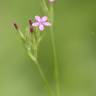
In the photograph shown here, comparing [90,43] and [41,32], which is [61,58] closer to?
[90,43]

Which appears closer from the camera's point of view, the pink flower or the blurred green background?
the pink flower

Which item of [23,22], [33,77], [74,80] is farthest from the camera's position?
[23,22]

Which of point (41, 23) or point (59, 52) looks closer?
point (41, 23)

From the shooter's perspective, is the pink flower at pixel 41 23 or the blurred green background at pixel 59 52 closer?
the pink flower at pixel 41 23

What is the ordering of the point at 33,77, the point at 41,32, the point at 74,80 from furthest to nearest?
the point at 33,77, the point at 74,80, the point at 41,32

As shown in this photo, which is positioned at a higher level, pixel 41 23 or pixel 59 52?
pixel 41 23

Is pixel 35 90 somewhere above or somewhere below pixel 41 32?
below

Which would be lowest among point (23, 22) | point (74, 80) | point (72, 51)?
point (74, 80)

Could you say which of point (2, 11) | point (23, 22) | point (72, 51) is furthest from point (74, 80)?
point (2, 11)
